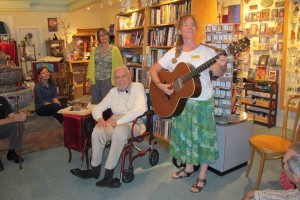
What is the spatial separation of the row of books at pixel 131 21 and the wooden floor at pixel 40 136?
73.9 inches

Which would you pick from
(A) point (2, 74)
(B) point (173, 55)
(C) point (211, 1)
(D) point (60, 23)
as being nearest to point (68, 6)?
(D) point (60, 23)

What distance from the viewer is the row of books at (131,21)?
4.07 meters

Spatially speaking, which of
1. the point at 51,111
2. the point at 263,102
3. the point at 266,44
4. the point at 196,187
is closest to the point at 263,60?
the point at 266,44

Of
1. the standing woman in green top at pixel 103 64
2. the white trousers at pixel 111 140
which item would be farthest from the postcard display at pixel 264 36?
the white trousers at pixel 111 140

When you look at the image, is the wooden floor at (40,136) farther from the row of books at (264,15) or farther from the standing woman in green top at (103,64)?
the row of books at (264,15)

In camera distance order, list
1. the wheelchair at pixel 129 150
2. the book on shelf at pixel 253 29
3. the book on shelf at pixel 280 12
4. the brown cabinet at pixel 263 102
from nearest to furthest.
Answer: the wheelchair at pixel 129 150, the book on shelf at pixel 280 12, the brown cabinet at pixel 263 102, the book on shelf at pixel 253 29

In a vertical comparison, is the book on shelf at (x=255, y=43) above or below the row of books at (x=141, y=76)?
above

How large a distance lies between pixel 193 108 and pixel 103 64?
173 centimetres

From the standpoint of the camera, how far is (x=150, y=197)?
228 centimetres

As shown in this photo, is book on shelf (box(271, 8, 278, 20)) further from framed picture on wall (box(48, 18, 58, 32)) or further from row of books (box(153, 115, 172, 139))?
framed picture on wall (box(48, 18, 58, 32))

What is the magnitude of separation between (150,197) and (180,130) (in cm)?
62

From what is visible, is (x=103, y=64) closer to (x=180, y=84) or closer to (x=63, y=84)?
(x=180, y=84)

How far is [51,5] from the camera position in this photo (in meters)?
7.59

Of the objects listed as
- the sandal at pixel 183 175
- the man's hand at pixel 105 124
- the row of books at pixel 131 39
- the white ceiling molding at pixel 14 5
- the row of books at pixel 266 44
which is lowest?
the sandal at pixel 183 175
